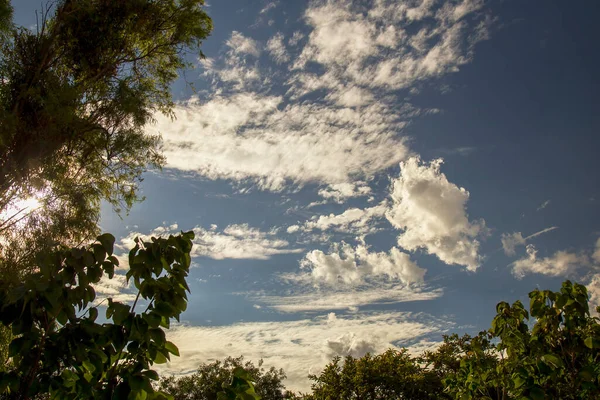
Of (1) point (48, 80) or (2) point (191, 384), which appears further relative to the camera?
(2) point (191, 384)

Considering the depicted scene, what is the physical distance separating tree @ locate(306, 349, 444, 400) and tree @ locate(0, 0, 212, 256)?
39.9 feet

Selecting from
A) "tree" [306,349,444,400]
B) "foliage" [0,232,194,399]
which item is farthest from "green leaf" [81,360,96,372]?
"tree" [306,349,444,400]

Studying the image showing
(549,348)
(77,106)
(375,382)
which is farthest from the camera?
(375,382)

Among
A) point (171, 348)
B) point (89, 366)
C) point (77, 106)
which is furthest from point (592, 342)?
point (77, 106)

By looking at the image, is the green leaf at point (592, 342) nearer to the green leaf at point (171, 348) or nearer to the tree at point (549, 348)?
the tree at point (549, 348)

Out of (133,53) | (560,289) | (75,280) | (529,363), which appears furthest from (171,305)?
(133,53)

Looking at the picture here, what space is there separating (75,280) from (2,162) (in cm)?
1052

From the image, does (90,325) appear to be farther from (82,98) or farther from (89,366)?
(82,98)

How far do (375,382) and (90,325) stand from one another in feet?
61.9

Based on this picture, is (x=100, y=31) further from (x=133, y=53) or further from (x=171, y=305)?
(x=171, y=305)

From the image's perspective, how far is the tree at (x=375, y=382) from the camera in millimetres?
18156

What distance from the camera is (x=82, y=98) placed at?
492 inches

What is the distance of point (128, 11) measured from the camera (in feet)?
41.5

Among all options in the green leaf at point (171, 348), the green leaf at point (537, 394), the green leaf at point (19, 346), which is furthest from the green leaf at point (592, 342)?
the green leaf at point (19, 346)
